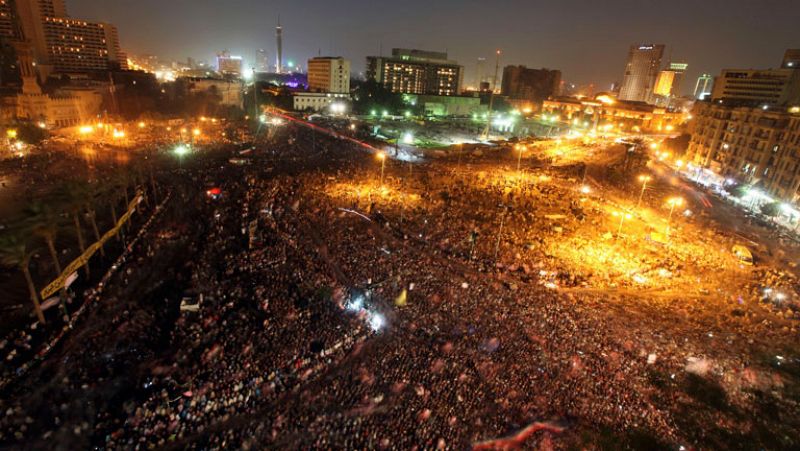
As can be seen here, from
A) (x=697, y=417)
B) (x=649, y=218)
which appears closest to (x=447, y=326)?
(x=697, y=417)

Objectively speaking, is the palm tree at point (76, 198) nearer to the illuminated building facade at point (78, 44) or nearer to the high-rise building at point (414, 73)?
the illuminated building facade at point (78, 44)

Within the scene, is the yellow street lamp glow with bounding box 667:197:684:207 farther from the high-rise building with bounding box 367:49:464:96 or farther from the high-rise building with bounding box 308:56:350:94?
the high-rise building with bounding box 367:49:464:96

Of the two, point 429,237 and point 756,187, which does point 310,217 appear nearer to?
point 429,237

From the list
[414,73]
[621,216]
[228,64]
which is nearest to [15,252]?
[621,216]

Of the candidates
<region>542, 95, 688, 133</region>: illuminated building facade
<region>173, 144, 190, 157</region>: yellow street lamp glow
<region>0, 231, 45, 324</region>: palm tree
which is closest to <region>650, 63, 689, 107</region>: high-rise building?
<region>542, 95, 688, 133</region>: illuminated building facade

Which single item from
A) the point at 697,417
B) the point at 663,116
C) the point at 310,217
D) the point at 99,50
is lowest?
the point at 697,417

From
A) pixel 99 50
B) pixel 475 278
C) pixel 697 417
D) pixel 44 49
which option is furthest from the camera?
pixel 99 50

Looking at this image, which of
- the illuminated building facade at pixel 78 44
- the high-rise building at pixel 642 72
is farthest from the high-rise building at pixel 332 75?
the high-rise building at pixel 642 72
